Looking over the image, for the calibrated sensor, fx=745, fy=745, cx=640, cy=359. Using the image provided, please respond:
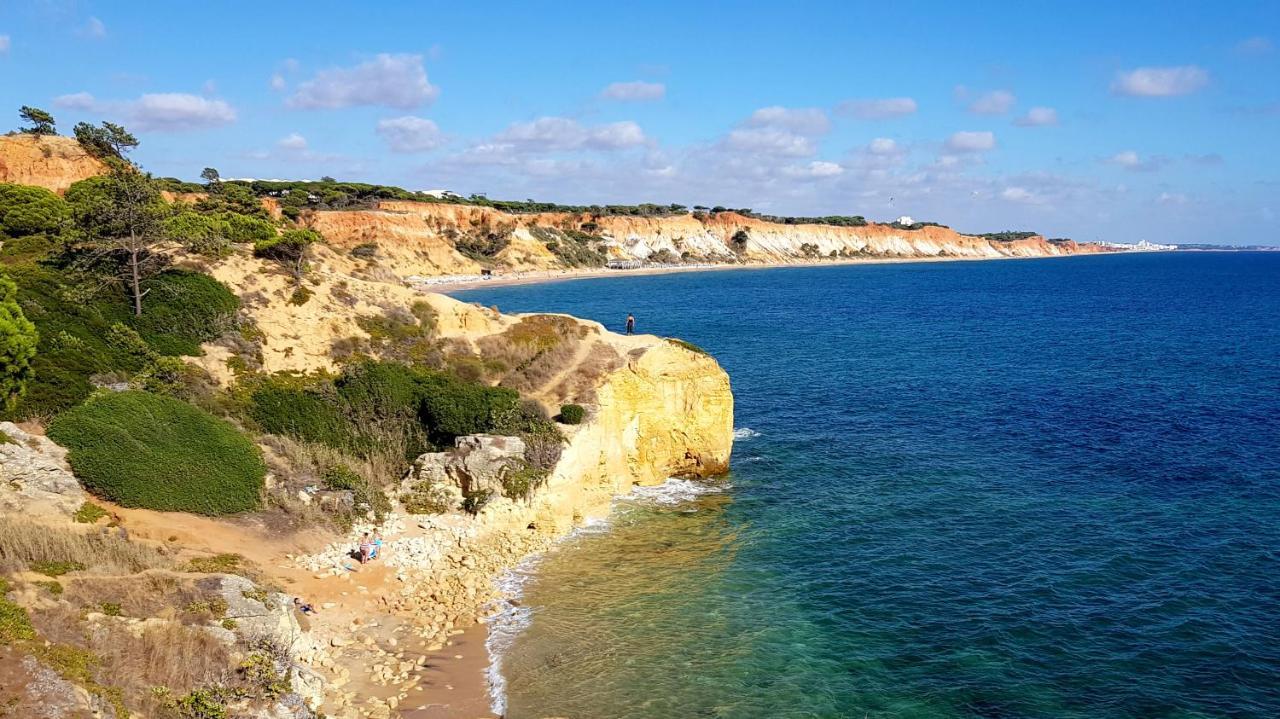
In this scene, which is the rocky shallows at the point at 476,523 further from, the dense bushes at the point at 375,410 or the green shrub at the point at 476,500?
the dense bushes at the point at 375,410

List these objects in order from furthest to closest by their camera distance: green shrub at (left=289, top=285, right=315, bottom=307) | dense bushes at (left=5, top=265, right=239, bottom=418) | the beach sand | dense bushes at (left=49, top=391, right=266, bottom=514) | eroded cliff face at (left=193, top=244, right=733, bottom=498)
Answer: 1. green shrub at (left=289, top=285, right=315, bottom=307)
2. eroded cliff face at (left=193, top=244, right=733, bottom=498)
3. dense bushes at (left=5, top=265, right=239, bottom=418)
4. dense bushes at (left=49, top=391, right=266, bottom=514)
5. the beach sand

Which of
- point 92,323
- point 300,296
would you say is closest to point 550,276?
point 300,296

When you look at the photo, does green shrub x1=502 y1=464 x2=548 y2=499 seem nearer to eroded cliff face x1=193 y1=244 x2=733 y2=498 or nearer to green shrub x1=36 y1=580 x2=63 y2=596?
eroded cliff face x1=193 y1=244 x2=733 y2=498

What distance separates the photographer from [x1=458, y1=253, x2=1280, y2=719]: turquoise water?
15484 millimetres

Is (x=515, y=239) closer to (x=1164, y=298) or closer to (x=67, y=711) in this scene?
(x=1164, y=298)

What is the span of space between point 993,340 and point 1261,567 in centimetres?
4570

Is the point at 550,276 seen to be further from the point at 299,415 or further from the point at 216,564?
the point at 216,564

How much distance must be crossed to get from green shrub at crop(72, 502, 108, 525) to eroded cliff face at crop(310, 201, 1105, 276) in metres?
92.5

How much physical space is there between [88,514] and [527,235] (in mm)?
125088

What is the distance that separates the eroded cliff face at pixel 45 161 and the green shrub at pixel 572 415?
156 feet

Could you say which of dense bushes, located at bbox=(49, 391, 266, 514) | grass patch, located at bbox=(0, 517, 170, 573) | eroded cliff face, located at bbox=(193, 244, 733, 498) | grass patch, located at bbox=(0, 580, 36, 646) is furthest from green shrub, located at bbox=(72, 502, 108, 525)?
eroded cliff face, located at bbox=(193, 244, 733, 498)

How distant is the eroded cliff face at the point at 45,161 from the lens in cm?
5500

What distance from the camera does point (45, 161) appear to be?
56.9m

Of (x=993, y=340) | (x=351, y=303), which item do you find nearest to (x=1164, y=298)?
(x=993, y=340)
